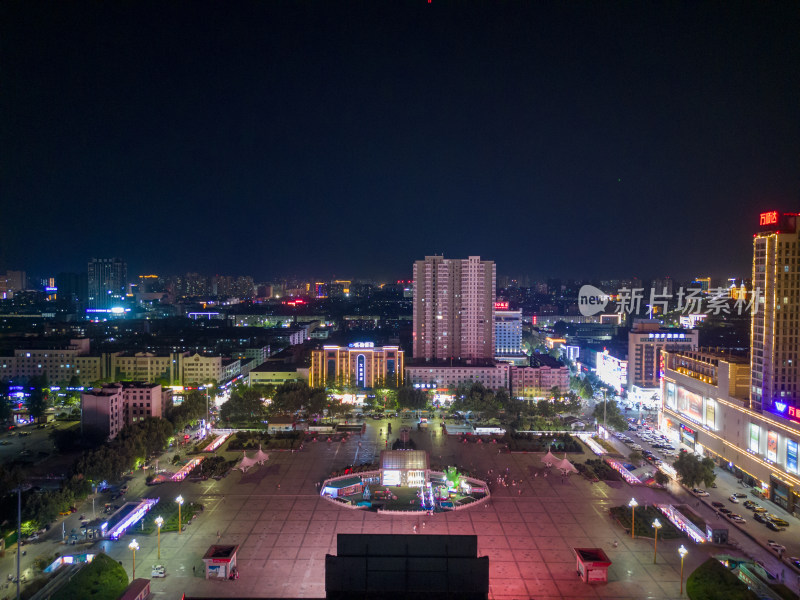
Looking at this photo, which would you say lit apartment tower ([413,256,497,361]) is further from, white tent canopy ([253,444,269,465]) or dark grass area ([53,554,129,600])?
dark grass area ([53,554,129,600])

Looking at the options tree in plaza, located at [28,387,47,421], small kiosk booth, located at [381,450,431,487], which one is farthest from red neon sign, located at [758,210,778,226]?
tree in plaza, located at [28,387,47,421]

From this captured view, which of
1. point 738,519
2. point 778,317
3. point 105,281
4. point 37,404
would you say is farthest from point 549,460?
point 105,281

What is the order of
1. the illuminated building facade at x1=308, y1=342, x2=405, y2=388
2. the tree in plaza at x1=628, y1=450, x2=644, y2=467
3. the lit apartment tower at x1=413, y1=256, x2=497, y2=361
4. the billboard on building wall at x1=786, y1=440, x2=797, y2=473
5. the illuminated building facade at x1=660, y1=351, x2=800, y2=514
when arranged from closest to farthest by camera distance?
the billboard on building wall at x1=786, y1=440, x2=797, y2=473 → the illuminated building facade at x1=660, y1=351, x2=800, y2=514 → the tree in plaza at x1=628, y1=450, x2=644, y2=467 → the illuminated building facade at x1=308, y1=342, x2=405, y2=388 → the lit apartment tower at x1=413, y1=256, x2=497, y2=361

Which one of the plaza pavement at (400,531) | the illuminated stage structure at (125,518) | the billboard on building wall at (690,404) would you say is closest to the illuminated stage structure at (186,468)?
the plaza pavement at (400,531)

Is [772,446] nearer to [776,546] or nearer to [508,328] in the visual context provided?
[776,546]

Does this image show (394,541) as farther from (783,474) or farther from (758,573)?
(783,474)

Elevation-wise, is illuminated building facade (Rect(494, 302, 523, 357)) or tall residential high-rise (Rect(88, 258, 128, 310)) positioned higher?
tall residential high-rise (Rect(88, 258, 128, 310))
